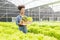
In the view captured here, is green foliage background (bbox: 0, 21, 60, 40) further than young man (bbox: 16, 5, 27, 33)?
No

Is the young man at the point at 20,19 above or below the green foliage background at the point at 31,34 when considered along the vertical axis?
above

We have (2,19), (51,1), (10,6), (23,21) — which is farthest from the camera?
(10,6)

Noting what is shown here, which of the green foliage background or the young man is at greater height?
the young man

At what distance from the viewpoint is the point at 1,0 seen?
25078 millimetres

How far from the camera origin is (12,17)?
23.5 m

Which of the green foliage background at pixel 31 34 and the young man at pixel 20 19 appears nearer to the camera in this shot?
the green foliage background at pixel 31 34

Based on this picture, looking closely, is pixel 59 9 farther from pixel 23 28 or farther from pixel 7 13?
pixel 23 28

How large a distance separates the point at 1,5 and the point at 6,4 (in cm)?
77

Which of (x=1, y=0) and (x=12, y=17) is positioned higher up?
(x=1, y=0)

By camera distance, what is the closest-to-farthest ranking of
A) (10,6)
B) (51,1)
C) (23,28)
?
1. (23,28)
2. (51,1)
3. (10,6)

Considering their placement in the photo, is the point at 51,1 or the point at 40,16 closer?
the point at 51,1

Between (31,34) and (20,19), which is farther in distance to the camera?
(20,19)

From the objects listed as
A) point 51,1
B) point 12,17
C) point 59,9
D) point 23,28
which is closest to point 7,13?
point 12,17

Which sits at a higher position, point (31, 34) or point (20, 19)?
point (20, 19)
